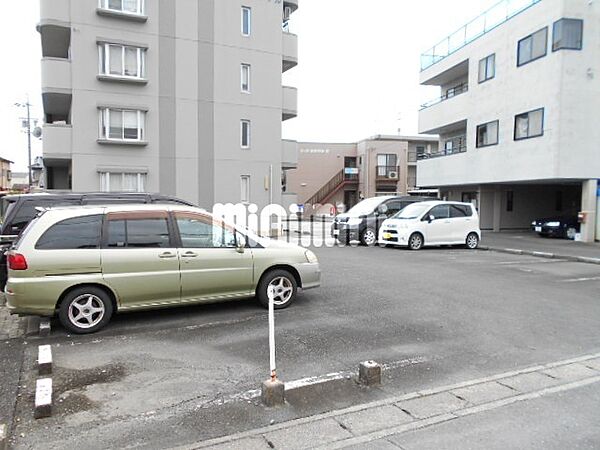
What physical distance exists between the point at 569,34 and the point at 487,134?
5873mm

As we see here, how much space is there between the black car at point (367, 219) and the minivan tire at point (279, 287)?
1110 cm

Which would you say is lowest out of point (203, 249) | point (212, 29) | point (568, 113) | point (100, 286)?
point (100, 286)

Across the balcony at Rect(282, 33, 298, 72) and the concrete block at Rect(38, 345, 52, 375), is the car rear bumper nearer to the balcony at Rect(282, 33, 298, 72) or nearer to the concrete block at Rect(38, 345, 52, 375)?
the concrete block at Rect(38, 345, 52, 375)

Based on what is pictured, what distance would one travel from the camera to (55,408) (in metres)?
4.03

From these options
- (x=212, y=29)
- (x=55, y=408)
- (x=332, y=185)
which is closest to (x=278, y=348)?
(x=55, y=408)

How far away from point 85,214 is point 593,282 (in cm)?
1041

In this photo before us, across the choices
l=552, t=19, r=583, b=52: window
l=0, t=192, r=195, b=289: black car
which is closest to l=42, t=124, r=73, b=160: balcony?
l=0, t=192, r=195, b=289: black car

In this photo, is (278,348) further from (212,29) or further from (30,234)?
(212,29)

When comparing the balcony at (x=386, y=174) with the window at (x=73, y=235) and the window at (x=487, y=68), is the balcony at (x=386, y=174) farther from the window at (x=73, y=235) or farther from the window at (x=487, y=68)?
the window at (x=73, y=235)

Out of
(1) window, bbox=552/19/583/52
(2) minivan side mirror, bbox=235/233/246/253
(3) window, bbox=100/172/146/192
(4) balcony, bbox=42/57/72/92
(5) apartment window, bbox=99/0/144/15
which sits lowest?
(2) minivan side mirror, bbox=235/233/246/253

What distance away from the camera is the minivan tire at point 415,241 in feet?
55.4

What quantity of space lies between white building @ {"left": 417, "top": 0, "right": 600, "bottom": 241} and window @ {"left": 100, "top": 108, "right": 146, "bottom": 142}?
16.2 meters

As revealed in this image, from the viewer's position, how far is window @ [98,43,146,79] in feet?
62.7

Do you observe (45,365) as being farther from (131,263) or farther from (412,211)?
(412,211)
